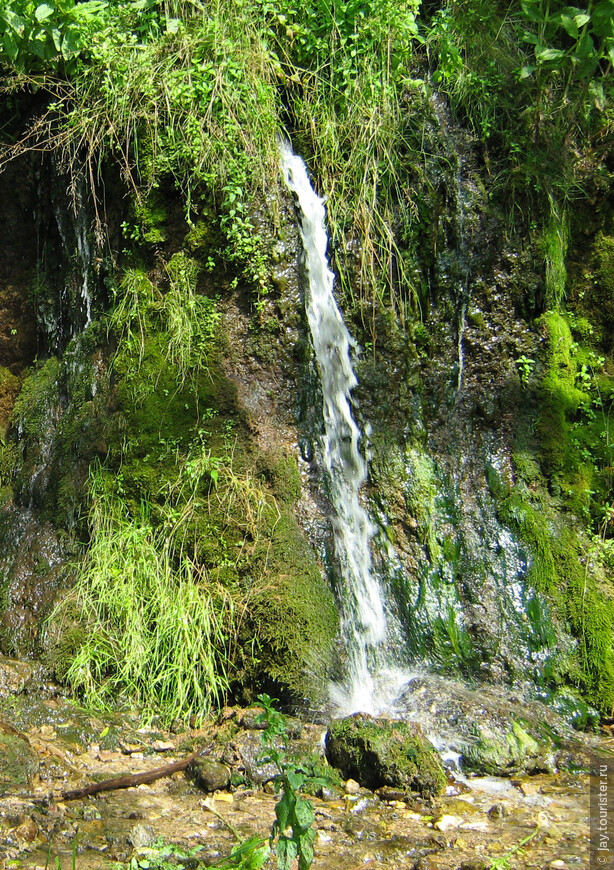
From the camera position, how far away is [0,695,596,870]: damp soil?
270 centimetres

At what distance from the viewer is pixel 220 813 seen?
9.93 ft

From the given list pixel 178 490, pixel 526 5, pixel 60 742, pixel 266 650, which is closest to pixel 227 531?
pixel 178 490

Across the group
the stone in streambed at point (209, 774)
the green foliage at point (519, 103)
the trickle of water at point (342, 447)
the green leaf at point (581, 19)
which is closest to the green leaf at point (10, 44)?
the trickle of water at point (342, 447)

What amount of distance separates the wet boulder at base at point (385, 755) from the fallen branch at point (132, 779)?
0.60 meters

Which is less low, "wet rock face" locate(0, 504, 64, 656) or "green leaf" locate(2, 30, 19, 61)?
"green leaf" locate(2, 30, 19, 61)

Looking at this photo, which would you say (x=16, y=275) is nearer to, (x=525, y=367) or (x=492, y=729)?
(x=525, y=367)

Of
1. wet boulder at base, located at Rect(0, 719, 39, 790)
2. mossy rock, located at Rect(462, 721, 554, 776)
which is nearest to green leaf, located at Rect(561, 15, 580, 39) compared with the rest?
mossy rock, located at Rect(462, 721, 554, 776)

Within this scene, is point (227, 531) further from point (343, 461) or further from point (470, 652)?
point (470, 652)

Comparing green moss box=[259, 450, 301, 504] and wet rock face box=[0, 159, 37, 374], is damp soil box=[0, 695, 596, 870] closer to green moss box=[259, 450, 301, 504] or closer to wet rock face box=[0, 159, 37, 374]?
green moss box=[259, 450, 301, 504]

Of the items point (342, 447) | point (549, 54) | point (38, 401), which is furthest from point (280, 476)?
point (549, 54)

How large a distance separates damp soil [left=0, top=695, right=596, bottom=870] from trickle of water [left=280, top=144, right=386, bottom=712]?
65 cm

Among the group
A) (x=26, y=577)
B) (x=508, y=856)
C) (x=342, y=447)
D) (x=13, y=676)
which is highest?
(x=342, y=447)

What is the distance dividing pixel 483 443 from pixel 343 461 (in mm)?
869

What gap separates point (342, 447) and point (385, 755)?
1817 millimetres
